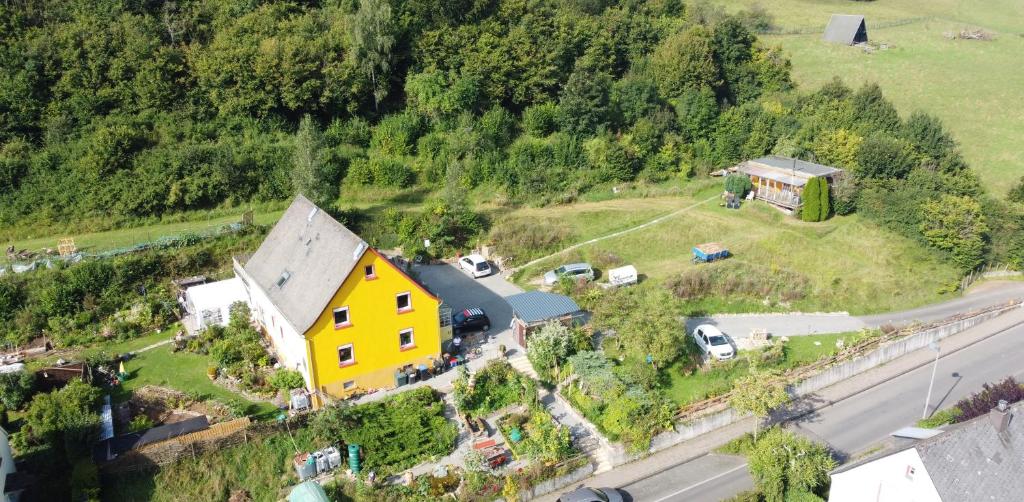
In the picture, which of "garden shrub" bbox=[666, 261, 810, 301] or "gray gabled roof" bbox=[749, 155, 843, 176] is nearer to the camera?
"garden shrub" bbox=[666, 261, 810, 301]

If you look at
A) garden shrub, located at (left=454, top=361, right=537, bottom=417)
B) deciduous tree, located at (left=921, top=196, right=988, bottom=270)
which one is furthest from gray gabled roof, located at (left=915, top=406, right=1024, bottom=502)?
deciduous tree, located at (left=921, top=196, right=988, bottom=270)

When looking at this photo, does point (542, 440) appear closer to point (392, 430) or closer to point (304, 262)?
point (392, 430)

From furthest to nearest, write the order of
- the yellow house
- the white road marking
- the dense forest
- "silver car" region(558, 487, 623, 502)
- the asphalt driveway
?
the dense forest
the asphalt driveway
the yellow house
the white road marking
"silver car" region(558, 487, 623, 502)

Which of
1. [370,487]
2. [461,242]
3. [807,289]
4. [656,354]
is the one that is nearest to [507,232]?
[461,242]

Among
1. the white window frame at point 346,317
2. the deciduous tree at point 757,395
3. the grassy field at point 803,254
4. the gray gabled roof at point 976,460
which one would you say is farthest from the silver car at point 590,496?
the grassy field at point 803,254

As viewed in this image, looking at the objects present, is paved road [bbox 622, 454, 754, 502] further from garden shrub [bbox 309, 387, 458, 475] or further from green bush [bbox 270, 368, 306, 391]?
green bush [bbox 270, 368, 306, 391]

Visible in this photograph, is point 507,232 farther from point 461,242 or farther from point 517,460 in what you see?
point 517,460

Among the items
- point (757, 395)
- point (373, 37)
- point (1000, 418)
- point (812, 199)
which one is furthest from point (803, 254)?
point (373, 37)
